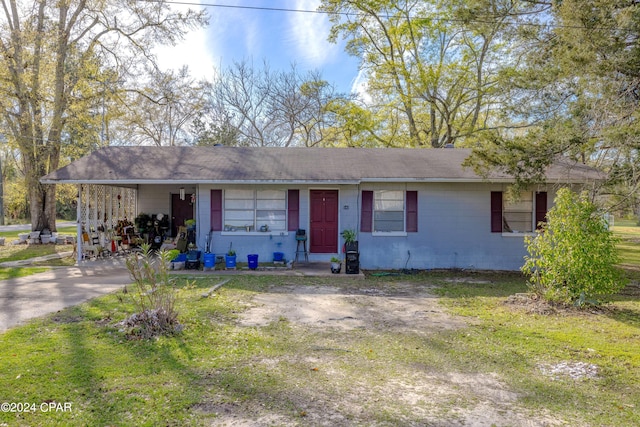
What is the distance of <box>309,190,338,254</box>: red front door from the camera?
11.6 m

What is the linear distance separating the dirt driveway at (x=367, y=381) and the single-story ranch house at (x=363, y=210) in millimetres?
4681

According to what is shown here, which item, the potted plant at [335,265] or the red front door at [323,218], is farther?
the red front door at [323,218]

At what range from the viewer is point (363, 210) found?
442 inches

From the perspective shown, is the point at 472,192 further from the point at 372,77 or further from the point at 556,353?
the point at 372,77

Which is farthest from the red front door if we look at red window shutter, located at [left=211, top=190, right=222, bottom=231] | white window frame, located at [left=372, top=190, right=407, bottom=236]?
red window shutter, located at [left=211, top=190, right=222, bottom=231]

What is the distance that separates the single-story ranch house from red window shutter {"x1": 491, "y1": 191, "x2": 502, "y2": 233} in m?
0.03

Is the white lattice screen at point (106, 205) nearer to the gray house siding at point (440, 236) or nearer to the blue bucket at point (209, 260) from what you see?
the gray house siding at point (440, 236)

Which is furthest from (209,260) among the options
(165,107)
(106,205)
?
(165,107)

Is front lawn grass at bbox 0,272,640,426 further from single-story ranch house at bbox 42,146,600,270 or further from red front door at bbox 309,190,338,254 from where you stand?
red front door at bbox 309,190,338,254

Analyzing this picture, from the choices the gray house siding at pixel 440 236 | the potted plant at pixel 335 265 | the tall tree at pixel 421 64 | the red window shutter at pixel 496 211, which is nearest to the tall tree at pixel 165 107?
the tall tree at pixel 421 64

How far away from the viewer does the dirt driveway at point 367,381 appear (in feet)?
10.6

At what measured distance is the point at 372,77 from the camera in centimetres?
2475

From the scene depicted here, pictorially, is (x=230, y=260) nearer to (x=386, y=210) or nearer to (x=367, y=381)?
(x=386, y=210)

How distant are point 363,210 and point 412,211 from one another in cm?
138
